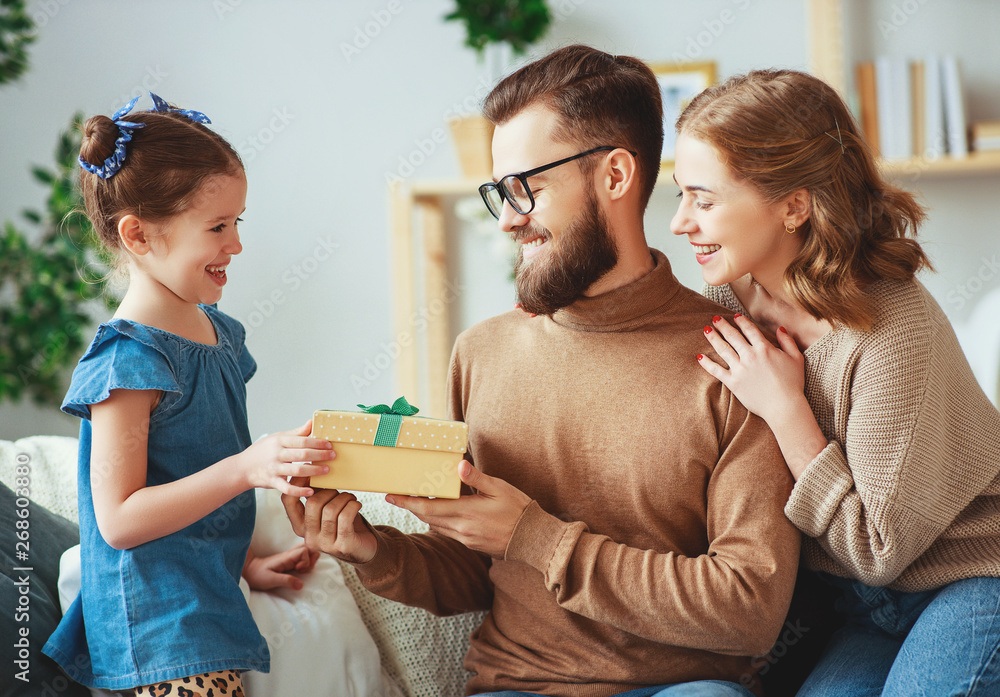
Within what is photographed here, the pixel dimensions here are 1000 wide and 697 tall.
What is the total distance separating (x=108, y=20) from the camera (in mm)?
3416

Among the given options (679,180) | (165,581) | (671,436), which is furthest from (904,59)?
(165,581)

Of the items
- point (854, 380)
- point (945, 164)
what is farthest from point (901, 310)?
point (945, 164)

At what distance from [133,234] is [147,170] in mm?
90

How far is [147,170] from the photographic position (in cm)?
117

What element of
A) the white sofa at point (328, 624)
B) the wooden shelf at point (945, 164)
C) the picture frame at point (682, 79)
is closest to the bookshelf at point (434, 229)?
the wooden shelf at point (945, 164)

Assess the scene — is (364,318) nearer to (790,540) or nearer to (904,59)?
(904,59)

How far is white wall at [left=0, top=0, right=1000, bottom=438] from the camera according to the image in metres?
3.41

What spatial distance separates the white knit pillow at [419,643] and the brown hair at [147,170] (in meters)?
0.77

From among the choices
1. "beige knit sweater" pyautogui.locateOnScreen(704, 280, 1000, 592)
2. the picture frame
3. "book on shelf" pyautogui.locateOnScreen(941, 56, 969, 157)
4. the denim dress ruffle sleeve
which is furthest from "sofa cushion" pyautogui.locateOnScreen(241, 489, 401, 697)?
"book on shelf" pyautogui.locateOnScreen(941, 56, 969, 157)

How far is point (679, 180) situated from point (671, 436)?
38cm

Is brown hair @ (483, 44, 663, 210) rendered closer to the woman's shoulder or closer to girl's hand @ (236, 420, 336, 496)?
the woman's shoulder

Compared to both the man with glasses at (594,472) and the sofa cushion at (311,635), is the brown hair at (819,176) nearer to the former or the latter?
the man with glasses at (594,472)

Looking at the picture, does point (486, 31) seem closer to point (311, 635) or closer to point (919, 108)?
point (919, 108)

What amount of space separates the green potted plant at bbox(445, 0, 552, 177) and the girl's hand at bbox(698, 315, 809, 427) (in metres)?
1.96
